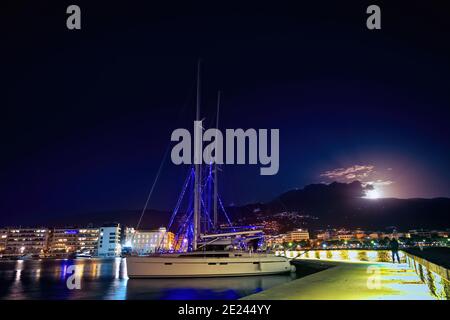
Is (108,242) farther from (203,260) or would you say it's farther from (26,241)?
(203,260)

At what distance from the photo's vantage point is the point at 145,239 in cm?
16800

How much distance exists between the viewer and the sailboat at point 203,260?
27.2 meters

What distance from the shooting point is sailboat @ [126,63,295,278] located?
89.3 ft

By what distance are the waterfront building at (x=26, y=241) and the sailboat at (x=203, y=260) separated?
6601 inches

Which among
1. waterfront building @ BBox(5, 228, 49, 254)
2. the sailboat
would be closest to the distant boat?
waterfront building @ BBox(5, 228, 49, 254)

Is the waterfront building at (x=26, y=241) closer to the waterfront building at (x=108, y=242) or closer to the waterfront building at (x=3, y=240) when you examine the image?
the waterfront building at (x=3, y=240)

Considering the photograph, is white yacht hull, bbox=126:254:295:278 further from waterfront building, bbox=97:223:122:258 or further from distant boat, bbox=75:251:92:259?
waterfront building, bbox=97:223:122:258

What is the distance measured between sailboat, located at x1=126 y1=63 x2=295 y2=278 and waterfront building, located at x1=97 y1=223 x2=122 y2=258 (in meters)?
159

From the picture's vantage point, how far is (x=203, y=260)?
27344mm

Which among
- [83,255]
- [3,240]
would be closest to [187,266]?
[83,255]

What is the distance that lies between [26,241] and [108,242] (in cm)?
4052
